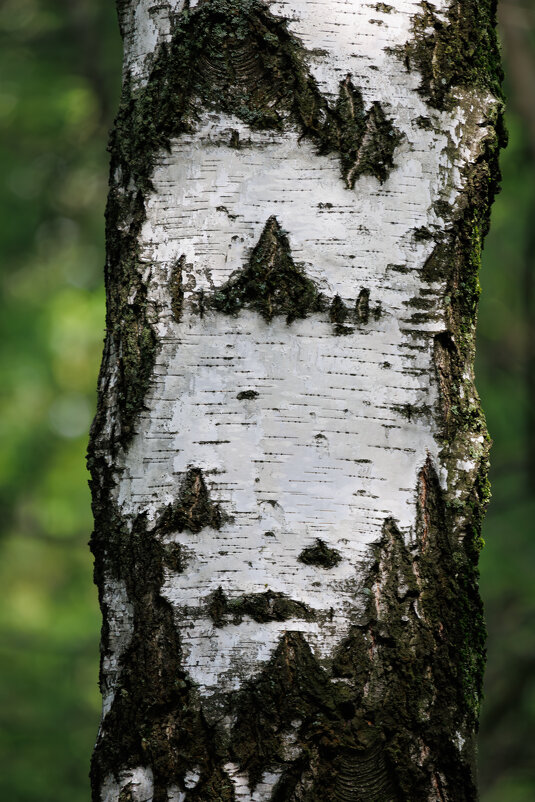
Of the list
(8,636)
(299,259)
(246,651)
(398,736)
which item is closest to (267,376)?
(299,259)

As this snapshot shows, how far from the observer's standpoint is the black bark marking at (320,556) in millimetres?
1146

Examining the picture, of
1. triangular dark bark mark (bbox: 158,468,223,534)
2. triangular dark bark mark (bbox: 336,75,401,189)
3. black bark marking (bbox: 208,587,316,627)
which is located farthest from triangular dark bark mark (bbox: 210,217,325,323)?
black bark marking (bbox: 208,587,316,627)

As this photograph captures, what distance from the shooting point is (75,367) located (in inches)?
284

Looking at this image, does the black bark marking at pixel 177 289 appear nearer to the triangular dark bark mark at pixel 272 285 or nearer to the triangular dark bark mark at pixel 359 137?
the triangular dark bark mark at pixel 272 285

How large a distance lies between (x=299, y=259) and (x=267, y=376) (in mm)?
186

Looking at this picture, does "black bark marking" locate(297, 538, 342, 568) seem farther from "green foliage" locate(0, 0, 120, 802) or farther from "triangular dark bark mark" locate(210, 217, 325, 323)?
"green foliage" locate(0, 0, 120, 802)

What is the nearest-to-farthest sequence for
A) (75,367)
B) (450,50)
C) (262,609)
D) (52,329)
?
(262,609), (450,50), (52,329), (75,367)

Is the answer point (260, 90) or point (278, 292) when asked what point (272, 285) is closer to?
point (278, 292)

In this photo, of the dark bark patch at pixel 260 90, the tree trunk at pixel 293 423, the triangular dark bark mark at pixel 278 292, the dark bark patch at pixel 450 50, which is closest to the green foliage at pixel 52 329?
the tree trunk at pixel 293 423

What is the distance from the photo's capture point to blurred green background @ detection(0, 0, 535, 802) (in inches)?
180

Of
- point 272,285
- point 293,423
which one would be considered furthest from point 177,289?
point 293,423

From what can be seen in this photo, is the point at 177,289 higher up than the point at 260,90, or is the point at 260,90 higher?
the point at 260,90

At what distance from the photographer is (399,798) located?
3.72ft

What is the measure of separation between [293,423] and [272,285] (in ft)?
0.70
